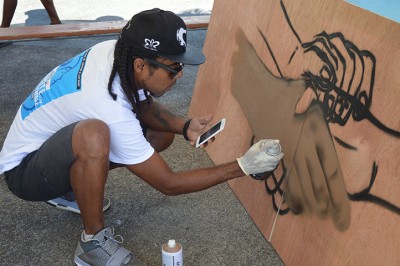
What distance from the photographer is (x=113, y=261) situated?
2.22m

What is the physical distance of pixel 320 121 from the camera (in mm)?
2086

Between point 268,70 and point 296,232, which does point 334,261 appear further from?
point 268,70

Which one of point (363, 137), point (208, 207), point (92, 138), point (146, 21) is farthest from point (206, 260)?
point (146, 21)

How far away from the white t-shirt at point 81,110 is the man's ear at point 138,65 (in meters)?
0.09

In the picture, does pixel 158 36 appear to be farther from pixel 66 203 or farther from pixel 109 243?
pixel 66 203

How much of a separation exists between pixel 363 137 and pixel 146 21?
0.93 meters

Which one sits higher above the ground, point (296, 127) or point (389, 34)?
point (389, 34)

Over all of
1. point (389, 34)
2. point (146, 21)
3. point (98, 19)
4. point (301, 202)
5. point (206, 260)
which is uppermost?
point (389, 34)

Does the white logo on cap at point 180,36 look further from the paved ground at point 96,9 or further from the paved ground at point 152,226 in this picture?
the paved ground at point 96,9

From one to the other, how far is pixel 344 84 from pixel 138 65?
0.80 m

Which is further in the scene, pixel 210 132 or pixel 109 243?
pixel 210 132

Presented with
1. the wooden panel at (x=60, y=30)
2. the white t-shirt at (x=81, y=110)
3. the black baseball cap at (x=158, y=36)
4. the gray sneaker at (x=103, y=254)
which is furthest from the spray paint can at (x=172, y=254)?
the wooden panel at (x=60, y=30)

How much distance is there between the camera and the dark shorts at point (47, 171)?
2.09 metres

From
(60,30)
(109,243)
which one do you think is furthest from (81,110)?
(60,30)
